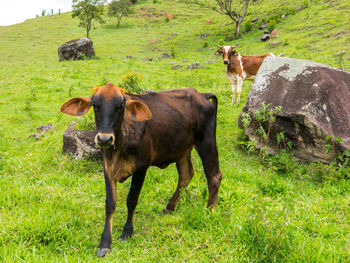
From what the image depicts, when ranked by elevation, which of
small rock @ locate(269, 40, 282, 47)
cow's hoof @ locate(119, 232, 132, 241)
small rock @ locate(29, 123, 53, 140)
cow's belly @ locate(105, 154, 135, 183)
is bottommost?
small rock @ locate(29, 123, 53, 140)

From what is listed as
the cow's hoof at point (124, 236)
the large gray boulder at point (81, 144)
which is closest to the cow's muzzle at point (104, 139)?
the cow's hoof at point (124, 236)

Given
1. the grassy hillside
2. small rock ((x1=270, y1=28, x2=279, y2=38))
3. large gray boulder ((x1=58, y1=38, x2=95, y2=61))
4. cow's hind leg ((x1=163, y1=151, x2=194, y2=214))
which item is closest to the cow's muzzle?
the grassy hillside

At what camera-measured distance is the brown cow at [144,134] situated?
357cm

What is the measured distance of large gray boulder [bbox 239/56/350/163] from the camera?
6281 mm

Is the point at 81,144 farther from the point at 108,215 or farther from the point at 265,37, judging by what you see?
the point at 265,37

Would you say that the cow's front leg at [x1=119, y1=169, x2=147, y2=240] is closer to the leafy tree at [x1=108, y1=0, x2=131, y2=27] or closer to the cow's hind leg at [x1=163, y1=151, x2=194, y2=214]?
the cow's hind leg at [x1=163, y1=151, x2=194, y2=214]

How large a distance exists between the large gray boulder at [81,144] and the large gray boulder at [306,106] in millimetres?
3663

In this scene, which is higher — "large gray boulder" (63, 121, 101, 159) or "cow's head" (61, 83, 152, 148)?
"cow's head" (61, 83, 152, 148)

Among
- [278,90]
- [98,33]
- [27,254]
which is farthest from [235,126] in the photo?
[98,33]

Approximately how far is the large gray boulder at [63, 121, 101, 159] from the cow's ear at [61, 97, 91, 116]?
9.38 ft

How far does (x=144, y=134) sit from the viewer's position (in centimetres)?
407

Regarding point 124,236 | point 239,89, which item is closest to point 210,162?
point 124,236

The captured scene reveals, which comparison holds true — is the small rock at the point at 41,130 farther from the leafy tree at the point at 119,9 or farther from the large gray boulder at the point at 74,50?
the leafy tree at the point at 119,9

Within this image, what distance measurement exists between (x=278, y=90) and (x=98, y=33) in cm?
4138
